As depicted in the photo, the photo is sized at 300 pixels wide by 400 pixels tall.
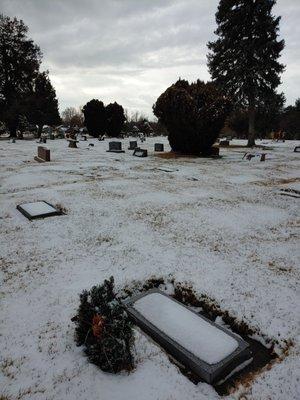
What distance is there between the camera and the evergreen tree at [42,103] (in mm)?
35406

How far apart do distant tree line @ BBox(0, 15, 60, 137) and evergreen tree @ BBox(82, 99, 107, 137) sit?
5.42 meters

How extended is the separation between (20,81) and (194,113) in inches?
1111

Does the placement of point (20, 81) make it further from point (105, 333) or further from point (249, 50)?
point (105, 333)

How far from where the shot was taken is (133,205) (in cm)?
820

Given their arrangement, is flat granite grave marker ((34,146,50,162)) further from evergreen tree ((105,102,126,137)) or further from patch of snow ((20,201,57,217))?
evergreen tree ((105,102,126,137))

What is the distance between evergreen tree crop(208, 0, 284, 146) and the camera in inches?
1062

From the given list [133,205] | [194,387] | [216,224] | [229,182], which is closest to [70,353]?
[194,387]

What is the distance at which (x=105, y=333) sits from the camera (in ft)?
9.37

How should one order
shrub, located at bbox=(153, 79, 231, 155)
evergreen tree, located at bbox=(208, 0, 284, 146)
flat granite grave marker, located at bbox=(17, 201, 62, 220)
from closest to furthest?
flat granite grave marker, located at bbox=(17, 201, 62, 220), shrub, located at bbox=(153, 79, 231, 155), evergreen tree, located at bbox=(208, 0, 284, 146)

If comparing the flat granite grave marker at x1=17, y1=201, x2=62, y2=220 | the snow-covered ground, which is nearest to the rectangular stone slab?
the snow-covered ground

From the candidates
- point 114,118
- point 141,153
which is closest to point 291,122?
point 114,118

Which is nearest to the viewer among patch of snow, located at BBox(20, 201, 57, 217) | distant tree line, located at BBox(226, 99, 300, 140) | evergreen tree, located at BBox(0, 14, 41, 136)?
patch of snow, located at BBox(20, 201, 57, 217)

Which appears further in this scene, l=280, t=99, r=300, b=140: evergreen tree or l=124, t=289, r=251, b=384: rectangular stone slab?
l=280, t=99, r=300, b=140: evergreen tree

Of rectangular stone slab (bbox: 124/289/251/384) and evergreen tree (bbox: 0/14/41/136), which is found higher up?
evergreen tree (bbox: 0/14/41/136)
